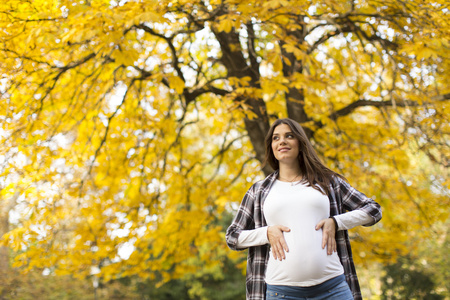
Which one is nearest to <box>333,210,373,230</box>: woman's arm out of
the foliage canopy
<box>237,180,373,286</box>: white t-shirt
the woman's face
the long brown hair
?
<box>237,180,373,286</box>: white t-shirt

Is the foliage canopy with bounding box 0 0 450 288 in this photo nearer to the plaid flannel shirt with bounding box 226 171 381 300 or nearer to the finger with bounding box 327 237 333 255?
the plaid flannel shirt with bounding box 226 171 381 300

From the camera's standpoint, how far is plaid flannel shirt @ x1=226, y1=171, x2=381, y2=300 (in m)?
2.14

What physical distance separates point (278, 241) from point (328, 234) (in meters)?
0.24

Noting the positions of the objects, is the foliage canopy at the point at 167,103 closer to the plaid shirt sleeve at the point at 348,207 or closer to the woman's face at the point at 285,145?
the woman's face at the point at 285,145

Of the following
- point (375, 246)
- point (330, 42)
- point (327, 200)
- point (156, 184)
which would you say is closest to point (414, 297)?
point (375, 246)

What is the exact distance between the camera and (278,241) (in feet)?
6.51

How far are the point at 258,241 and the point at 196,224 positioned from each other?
3.78 meters

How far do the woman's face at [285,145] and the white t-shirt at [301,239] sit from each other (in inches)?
7.4

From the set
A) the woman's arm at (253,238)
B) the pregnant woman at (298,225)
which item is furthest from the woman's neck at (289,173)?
the woman's arm at (253,238)

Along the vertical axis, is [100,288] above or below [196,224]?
below

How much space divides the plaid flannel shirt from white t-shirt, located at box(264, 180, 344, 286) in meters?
0.12

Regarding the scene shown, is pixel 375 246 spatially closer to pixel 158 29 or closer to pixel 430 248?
pixel 158 29

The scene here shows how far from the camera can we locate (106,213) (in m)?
5.53

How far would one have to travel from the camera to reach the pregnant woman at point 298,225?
1940mm
